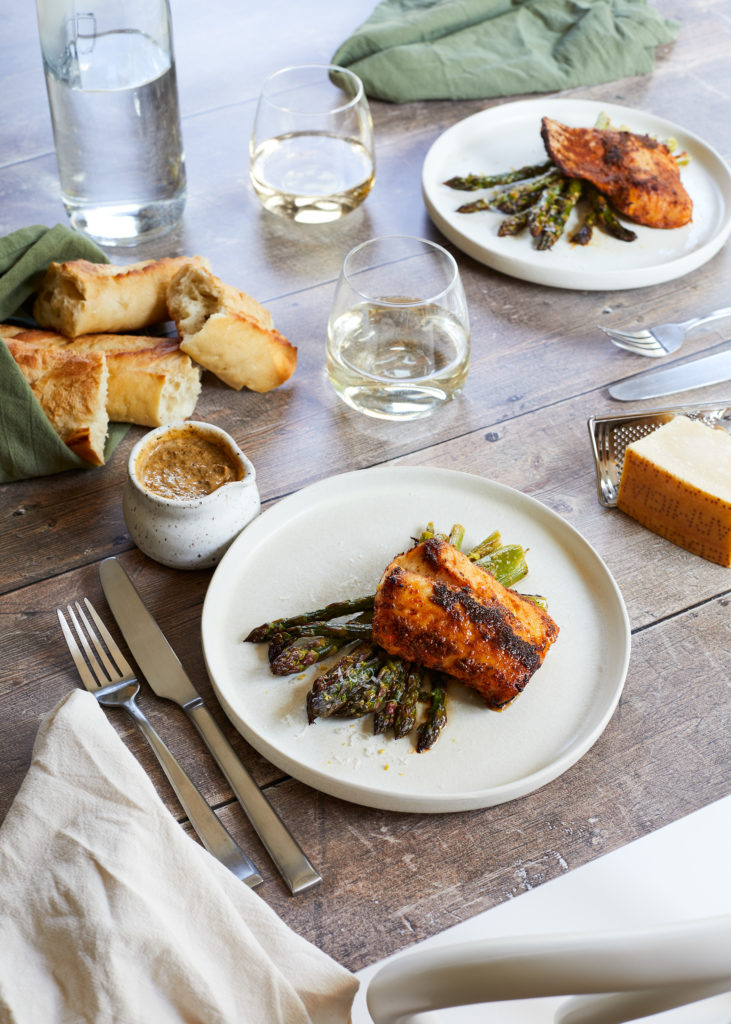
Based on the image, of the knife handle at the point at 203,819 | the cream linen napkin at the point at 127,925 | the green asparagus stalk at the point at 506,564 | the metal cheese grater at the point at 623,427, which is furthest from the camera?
the metal cheese grater at the point at 623,427

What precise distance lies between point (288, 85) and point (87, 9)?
59 cm

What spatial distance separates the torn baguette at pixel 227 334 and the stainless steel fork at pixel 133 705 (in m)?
0.53

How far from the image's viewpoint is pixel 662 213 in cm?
213

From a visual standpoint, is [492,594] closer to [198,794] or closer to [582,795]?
[582,795]

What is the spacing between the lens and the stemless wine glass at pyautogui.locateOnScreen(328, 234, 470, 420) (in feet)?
5.66

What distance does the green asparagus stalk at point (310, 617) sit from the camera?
1383 millimetres

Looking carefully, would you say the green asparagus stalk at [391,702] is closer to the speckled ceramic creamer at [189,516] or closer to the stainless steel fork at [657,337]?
the speckled ceramic creamer at [189,516]

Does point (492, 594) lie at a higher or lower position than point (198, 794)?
higher

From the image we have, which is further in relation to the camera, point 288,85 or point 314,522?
point 288,85

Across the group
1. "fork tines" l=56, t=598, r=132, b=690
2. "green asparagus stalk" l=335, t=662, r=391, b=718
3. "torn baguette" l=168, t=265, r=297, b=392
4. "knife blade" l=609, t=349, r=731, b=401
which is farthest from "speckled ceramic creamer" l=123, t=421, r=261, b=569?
"knife blade" l=609, t=349, r=731, b=401

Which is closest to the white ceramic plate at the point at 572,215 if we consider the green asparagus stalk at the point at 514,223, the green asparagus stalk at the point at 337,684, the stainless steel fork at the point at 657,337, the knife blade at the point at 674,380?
the green asparagus stalk at the point at 514,223

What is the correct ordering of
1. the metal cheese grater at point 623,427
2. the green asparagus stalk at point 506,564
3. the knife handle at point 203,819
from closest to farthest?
1. the knife handle at point 203,819
2. the green asparagus stalk at point 506,564
3. the metal cheese grater at point 623,427

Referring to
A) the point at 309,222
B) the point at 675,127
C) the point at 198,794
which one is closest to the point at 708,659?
the point at 198,794

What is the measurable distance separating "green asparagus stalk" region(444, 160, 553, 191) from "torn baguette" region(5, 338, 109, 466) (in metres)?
0.99
